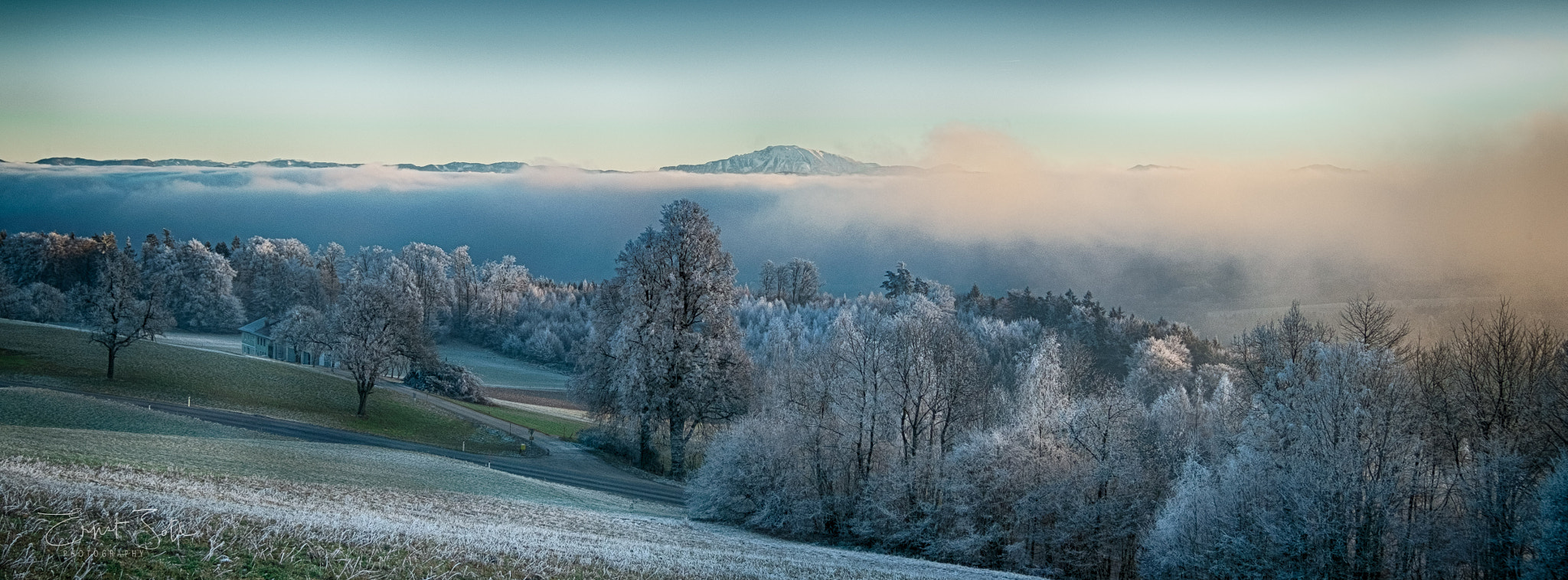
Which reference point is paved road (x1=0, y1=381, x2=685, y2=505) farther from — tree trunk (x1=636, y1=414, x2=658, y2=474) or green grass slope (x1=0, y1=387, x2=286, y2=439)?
green grass slope (x1=0, y1=387, x2=286, y2=439)

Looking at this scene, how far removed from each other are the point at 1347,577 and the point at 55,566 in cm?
3438

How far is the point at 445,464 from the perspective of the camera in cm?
4709

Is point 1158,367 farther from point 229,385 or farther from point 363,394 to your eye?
point 229,385

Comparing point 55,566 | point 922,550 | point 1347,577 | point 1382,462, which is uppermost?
point 55,566

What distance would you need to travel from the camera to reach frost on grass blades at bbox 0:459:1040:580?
13578 mm

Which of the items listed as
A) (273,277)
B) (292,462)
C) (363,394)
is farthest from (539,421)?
(273,277)

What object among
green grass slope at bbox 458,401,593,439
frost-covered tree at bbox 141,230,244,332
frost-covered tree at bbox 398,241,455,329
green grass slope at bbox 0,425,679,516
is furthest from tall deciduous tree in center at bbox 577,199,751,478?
frost-covered tree at bbox 141,230,244,332

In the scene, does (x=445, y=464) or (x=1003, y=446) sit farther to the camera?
(x=445, y=464)

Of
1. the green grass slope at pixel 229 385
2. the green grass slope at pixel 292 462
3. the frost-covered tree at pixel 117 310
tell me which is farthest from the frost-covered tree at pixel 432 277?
the green grass slope at pixel 292 462

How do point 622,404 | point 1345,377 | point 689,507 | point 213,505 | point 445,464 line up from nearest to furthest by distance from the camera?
1. point 213,505
2. point 1345,377
3. point 689,507
4. point 445,464
5. point 622,404

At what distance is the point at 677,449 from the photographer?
58844mm

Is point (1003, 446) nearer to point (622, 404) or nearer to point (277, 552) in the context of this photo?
point (622, 404)

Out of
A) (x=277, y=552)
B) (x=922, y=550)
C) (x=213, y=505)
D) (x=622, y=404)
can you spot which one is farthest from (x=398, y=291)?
(x=277, y=552)

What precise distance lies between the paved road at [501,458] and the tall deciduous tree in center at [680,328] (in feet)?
15.4
